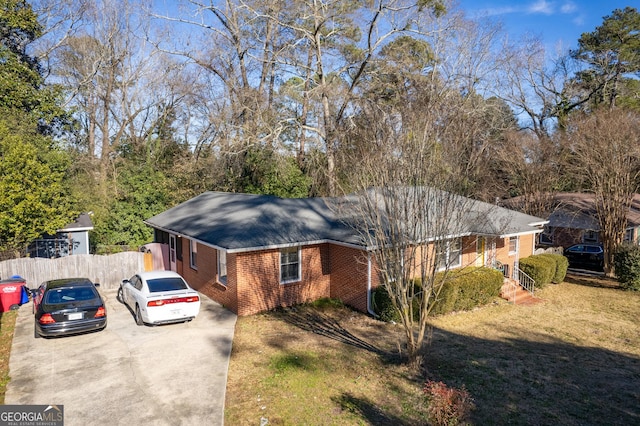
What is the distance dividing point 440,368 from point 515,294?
374 inches

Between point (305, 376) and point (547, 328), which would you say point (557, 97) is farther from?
point (305, 376)

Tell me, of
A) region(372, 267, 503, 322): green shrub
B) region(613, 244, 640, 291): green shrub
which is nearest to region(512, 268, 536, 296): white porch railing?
region(372, 267, 503, 322): green shrub

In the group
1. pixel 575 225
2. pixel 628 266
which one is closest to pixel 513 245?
pixel 628 266

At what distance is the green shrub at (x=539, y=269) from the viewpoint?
1973cm

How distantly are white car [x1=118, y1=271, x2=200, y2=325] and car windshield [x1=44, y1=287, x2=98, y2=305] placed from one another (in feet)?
4.35

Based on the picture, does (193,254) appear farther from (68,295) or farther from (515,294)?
(515,294)

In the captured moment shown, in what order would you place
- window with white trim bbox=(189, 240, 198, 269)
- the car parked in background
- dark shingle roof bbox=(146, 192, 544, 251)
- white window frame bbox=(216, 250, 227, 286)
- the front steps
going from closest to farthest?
1. dark shingle roof bbox=(146, 192, 544, 251)
2. white window frame bbox=(216, 250, 227, 286)
3. window with white trim bbox=(189, 240, 198, 269)
4. the front steps
5. the car parked in background

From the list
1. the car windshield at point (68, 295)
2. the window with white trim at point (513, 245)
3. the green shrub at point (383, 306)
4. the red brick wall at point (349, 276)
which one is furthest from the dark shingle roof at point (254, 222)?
the window with white trim at point (513, 245)

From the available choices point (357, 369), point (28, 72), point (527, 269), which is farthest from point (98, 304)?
point (28, 72)

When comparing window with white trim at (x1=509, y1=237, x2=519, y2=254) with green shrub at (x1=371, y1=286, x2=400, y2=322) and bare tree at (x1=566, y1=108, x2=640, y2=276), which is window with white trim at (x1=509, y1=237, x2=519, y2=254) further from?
green shrub at (x1=371, y1=286, x2=400, y2=322)

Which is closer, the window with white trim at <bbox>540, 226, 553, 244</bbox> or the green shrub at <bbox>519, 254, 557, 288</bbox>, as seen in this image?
the green shrub at <bbox>519, 254, 557, 288</bbox>

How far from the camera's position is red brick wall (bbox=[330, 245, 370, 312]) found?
48.8ft

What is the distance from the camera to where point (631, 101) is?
37.4m

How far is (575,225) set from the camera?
94.1ft
